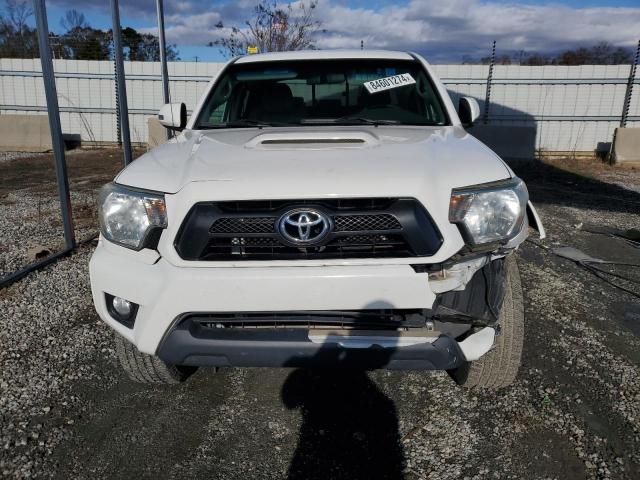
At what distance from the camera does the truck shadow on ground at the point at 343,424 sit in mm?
2223

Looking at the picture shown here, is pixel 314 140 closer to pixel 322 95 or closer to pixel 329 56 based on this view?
pixel 322 95

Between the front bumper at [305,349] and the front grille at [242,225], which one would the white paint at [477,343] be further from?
the front grille at [242,225]

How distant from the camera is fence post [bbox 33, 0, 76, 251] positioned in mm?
4629

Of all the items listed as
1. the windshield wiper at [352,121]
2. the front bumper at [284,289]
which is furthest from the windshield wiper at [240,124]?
the front bumper at [284,289]

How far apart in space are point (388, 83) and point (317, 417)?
229 cm

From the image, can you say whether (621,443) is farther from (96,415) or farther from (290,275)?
(96,415)

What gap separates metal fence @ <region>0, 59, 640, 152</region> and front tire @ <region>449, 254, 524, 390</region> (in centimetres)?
1207

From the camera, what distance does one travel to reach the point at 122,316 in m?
2.38

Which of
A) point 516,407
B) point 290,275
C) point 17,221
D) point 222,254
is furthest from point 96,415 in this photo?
point 17,221

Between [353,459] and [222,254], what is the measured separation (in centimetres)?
108

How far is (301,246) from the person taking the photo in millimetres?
2119

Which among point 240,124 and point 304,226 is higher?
point 240,124

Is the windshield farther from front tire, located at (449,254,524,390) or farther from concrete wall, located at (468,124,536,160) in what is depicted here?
concrete wall, located at (468,124,536,160)

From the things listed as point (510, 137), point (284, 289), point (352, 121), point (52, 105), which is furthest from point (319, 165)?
point (510, 137)
